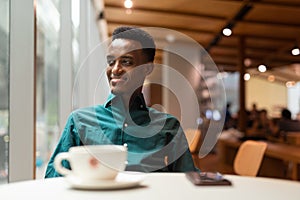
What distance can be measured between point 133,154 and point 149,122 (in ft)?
0.44

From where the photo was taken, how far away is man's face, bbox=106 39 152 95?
1.17m

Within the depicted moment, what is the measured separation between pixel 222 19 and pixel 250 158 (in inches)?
200

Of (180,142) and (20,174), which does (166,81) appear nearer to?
(180,142)

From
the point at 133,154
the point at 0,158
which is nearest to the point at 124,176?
the point at 133,154

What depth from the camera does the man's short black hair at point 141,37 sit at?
3.87 ft

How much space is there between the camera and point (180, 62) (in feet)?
3.79

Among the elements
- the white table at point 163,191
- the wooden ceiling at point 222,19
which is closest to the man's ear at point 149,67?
the white table at point 163,191

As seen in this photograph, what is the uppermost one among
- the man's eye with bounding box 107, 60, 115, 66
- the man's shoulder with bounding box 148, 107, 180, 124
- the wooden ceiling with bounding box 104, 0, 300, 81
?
the wooden ceiling with bounding box 104, 0, 300, 81

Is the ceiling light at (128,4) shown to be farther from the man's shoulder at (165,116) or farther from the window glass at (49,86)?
the man's shoulder at (165,116)

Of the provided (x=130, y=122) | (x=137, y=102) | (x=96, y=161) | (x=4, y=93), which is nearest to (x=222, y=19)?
(x=4, y=93)

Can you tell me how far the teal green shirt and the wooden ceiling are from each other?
15.5ft

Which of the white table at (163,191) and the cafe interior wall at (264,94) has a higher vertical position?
the cafe interior wall at (264,94)

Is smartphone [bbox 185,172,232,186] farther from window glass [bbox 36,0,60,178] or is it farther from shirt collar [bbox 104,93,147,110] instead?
window glass [bbox 36,0,60,178]

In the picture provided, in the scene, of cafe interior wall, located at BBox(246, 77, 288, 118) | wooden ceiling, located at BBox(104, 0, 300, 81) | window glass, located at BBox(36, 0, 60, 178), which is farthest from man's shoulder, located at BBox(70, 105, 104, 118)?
cafe interior wall, located at BBox(246, 77, 288, 118)
